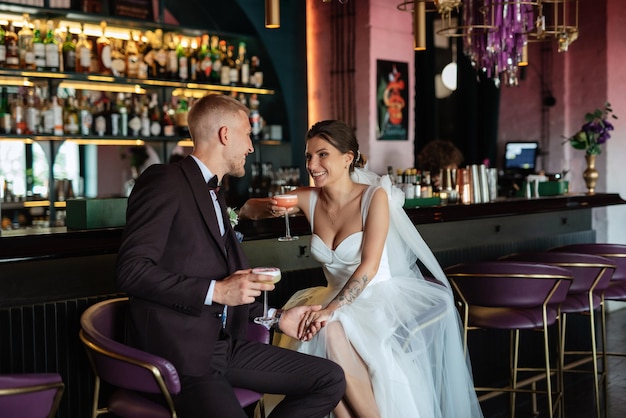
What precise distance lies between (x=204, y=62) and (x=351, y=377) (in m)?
4.05

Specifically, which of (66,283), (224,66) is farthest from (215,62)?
(66,283)

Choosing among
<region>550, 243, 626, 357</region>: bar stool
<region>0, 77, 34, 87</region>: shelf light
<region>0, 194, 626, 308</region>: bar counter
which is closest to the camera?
<region>0, 194, 626, 308</region>: bar counter

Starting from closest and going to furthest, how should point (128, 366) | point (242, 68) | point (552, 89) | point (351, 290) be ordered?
point (128, 366), point (351, 290), point (242, 68), point (552, 89)

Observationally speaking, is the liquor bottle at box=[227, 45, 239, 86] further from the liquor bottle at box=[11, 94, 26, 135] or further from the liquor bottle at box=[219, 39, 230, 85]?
the liquor bottle at box=[11, 94, 26, 135]

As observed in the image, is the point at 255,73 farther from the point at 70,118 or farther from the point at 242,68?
the point at 70,118

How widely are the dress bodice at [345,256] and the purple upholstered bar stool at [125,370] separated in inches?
34.3

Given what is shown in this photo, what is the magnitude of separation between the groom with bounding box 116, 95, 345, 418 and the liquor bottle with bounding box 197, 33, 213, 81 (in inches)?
155

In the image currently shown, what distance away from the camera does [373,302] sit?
126 inches

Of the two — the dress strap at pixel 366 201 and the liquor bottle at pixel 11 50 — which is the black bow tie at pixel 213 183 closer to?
the dress strap at pixel 366 201

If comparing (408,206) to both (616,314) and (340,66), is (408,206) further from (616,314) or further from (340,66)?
(616,314)

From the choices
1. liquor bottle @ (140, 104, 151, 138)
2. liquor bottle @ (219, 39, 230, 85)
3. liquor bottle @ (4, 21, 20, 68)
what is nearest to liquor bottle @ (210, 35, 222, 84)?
liquor bottle @ (219, 39, 230, 85)

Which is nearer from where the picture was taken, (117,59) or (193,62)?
(117,59)

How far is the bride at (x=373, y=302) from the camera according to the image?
3018mm

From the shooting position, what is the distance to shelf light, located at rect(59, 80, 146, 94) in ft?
19.3
